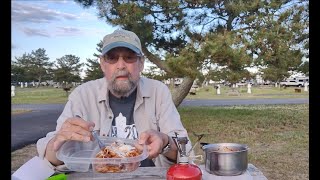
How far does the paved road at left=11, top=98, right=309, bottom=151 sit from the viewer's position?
422 centimetres

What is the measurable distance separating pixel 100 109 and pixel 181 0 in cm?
340

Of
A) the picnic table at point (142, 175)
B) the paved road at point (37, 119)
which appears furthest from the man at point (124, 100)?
the paved road at point (37, 119)

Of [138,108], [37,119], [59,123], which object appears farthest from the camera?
[37,119]

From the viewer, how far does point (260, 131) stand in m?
4.78

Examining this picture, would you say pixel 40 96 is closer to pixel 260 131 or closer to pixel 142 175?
pixel 260 131

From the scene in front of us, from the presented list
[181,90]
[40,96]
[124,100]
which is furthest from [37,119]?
[124,100]

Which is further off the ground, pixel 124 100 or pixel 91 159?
pixel 124 100

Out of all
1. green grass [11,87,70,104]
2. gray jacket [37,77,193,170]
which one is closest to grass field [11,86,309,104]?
green grass [11,87,70,104]

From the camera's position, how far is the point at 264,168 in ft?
10.1

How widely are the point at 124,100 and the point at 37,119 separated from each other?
14.8 feet

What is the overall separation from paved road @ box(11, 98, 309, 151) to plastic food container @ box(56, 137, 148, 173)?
95.6 inches

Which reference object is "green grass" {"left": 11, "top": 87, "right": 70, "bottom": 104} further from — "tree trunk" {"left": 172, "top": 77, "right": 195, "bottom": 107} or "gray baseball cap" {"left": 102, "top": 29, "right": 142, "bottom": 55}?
"gray baseball cap" {"left": 102, "top": 29, "right": 142, "bottom": 55}

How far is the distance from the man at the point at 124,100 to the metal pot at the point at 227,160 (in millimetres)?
219
